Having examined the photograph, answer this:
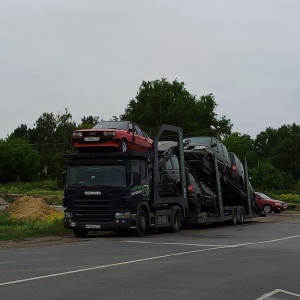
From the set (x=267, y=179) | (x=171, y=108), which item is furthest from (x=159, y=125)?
(x=267, y=179)

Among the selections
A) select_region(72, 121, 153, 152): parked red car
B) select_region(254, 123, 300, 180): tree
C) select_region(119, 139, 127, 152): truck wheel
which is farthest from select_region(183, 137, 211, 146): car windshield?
select_region(254, 123, 300, 180): tree

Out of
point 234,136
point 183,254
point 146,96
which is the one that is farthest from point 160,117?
point 183,254

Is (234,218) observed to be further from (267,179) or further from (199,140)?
(267,179)

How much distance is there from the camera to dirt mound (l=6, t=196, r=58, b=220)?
3113 centimetres

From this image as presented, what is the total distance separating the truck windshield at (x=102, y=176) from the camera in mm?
21062

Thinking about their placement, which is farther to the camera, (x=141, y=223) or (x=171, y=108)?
(x=171, y=108)

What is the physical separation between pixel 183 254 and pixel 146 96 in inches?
2880

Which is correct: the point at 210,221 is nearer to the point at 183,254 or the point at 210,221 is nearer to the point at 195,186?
the point at 195,186

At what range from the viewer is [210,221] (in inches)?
1049

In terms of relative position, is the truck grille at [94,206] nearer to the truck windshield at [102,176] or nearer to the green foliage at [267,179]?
the truck windshield at [102,176]

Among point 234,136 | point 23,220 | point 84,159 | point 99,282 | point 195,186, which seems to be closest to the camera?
point 99,282

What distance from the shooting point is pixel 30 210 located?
32812mm

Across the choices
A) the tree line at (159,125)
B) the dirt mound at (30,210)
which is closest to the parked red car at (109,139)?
the dirt mound at (30,210)

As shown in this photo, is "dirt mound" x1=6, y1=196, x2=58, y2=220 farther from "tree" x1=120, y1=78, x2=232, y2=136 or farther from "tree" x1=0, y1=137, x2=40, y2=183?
"tree" x1=0, y1=137, x2=40, y2=183
